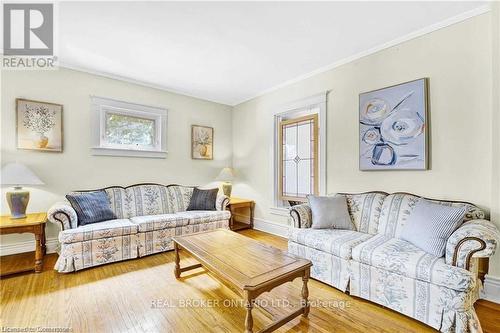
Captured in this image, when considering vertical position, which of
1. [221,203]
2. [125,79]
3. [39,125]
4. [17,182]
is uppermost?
[125,79]

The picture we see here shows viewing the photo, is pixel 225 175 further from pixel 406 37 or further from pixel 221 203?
pixel 406 37

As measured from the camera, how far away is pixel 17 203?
269cm

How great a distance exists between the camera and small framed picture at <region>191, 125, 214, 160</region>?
4.53m

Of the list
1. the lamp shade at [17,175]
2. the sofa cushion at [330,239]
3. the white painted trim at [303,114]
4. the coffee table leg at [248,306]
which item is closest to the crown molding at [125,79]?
the lamp shade at [17,175]

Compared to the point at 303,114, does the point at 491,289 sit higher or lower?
lower

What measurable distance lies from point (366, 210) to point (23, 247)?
→ 432cm

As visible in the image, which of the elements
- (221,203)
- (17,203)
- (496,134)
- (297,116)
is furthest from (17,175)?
(496,134)

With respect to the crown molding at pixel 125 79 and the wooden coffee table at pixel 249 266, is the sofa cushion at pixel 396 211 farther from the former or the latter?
the crown molding at pixel 125 79

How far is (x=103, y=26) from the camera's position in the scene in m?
2.34

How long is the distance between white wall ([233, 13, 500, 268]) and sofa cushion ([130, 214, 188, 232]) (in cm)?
219

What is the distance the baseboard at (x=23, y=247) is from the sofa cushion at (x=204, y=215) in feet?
5.42

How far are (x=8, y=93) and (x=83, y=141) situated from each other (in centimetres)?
94

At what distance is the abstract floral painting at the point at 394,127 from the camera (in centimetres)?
246
